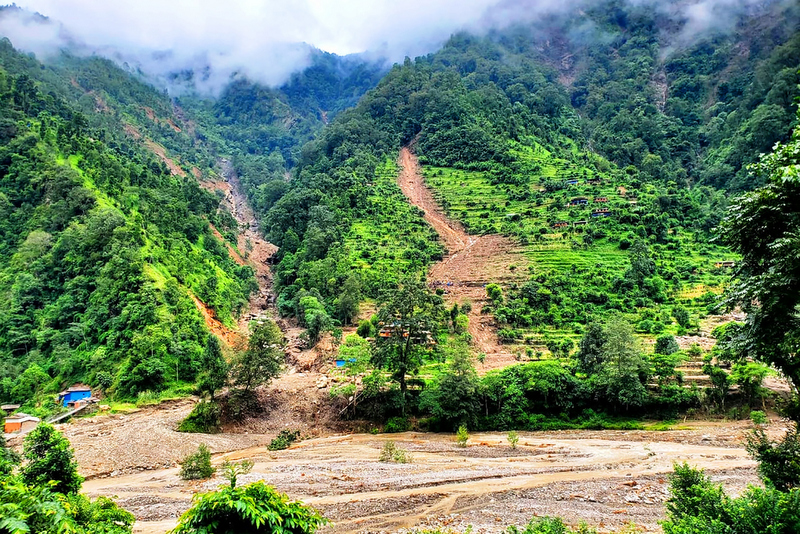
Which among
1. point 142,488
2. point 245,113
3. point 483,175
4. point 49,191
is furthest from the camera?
point 245,113

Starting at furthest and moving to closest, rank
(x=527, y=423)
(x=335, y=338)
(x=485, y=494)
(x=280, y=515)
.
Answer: (x=335, y=338) < (x=527, y=423) < (x=485, y=494) < (x=280, y=515)

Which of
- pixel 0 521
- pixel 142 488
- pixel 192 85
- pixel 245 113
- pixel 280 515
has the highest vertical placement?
pixel 192 85

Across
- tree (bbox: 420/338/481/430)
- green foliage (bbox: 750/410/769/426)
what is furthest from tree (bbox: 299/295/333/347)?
green foliage (bbox: 750/410/769/426)

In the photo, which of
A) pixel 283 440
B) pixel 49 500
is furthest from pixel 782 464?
pixel 283 440

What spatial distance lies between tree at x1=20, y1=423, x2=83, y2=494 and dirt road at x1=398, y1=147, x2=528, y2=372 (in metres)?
28.4

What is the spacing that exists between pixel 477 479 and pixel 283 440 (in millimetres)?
13859

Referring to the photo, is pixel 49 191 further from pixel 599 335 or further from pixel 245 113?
pixel 245 113

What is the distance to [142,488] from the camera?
21125 mm

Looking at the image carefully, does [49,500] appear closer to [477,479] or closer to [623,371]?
[477,479]

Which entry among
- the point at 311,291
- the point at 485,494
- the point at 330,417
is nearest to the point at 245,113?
the point at 311,291

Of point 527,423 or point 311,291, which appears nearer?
point 527,423

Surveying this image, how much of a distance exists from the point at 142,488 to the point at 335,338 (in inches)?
898

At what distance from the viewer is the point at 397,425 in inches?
1227

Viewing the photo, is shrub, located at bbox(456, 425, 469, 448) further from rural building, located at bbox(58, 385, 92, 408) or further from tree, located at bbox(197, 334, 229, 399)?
rural building, located at bbox(58, 385, 92, 408)
